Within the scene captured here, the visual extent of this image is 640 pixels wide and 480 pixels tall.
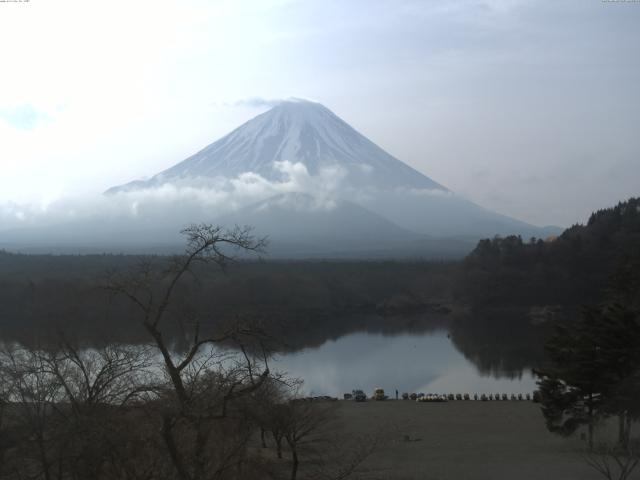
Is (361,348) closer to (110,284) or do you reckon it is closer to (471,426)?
(471,426)

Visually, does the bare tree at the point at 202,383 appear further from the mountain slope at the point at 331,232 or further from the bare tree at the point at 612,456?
the mountain slope at the point at 331,232

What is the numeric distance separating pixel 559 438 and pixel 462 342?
11715mm

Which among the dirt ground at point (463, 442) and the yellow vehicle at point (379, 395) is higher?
the dirt ground at point (463, 442)

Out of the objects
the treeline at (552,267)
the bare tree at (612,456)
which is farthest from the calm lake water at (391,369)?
the treeline at (552,267)

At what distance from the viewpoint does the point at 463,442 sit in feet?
29.4

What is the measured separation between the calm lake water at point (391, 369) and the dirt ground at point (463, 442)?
76.1 inches

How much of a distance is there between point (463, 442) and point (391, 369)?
24.0 feet

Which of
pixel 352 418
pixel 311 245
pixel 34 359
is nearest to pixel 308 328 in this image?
pixel 352 418

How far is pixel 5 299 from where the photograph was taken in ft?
72.9

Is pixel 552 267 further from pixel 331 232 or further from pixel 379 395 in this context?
pixel 331 232

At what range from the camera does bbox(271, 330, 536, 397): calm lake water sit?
1409 centimetres

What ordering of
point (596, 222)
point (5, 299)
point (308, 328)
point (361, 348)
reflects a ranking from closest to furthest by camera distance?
point (361, 348)
point (5, 299)
point (308, 328)
point (596, 222)

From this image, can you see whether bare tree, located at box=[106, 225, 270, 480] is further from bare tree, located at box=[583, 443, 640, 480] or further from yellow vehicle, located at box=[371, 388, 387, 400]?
yellow vehicle, located at box=[371, 388, 387, 400]

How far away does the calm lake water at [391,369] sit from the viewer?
14.1m
